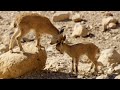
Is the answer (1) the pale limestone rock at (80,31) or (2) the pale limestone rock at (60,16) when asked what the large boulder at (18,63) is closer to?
(1) the pale limestone rock at (80,31)

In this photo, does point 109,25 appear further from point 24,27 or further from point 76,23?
point 24,27

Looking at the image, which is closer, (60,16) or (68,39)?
A: (68,39)

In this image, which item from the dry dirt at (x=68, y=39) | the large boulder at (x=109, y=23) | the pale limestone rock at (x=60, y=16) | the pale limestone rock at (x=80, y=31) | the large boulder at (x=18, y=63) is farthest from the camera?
the pale limestone rock at (x=60, y=16)

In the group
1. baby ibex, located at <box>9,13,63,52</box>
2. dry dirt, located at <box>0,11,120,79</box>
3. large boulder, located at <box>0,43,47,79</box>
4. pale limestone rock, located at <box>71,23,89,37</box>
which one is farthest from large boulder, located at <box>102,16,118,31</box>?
large boulder, located at <box>0,43,47,79</box>

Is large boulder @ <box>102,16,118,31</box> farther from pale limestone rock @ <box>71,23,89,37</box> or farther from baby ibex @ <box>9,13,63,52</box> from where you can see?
baby ibex @ <box>9,13,63,52</box>

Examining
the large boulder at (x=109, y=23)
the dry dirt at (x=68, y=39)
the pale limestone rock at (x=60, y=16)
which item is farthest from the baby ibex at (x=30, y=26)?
the pale limestone rock at (x=60, y=16)

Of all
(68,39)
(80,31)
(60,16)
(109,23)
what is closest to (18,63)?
(68,39)

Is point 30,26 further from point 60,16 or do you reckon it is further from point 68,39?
point 60,16

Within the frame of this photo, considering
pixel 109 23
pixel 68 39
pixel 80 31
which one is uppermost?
pixel 109 23

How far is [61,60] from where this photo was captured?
892 cm

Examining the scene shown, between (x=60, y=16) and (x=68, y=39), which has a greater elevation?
(x=60, y=16)

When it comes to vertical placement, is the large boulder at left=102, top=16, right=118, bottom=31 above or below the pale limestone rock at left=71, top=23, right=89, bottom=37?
above
